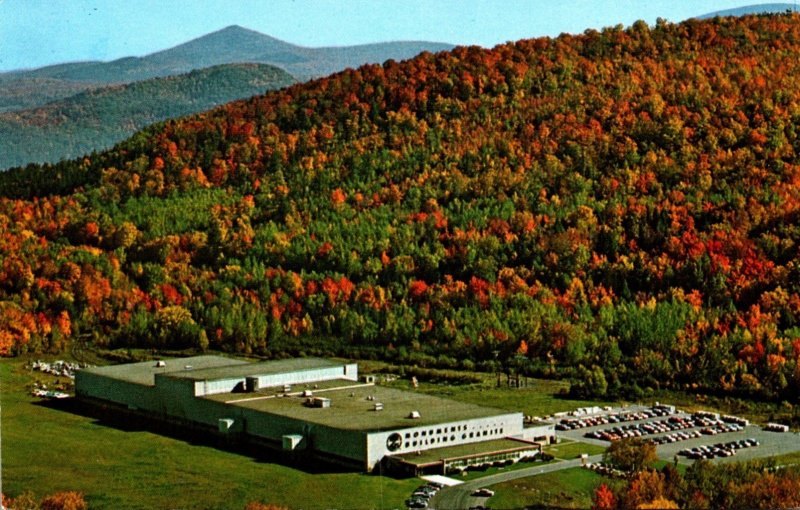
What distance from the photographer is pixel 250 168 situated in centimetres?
5903

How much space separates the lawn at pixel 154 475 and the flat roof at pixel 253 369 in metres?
2.25

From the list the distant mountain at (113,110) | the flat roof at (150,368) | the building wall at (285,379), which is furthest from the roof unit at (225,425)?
the distant mountain at (113,110)

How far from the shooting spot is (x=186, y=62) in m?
45.0

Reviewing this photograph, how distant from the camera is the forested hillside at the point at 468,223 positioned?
4122cm

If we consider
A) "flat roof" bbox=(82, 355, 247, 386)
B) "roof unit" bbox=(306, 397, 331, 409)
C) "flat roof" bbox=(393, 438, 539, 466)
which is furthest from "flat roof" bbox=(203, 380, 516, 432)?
"flat roof" bbox=(82, 355, 247, 386)

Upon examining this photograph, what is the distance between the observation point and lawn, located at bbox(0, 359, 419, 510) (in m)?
30.5

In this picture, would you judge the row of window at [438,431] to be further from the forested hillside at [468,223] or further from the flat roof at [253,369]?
the flat roof at [253,369]

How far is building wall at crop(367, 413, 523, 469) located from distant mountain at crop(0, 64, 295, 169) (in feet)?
60.7

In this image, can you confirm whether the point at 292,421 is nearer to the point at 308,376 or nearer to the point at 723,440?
the point at 308,376

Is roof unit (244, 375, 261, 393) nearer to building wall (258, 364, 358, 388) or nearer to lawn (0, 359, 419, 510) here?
building wall (258, 364, 358, 388)

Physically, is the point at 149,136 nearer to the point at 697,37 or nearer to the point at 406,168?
the point at 406,168

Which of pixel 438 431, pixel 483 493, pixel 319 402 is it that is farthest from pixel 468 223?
pixel 483 493

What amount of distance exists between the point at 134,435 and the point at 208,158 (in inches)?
937

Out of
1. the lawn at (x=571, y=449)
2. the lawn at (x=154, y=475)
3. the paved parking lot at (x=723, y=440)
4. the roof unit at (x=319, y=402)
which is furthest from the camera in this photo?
the roof unit at (x=319, y=402)
